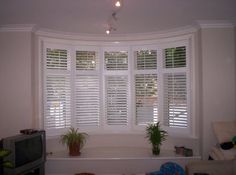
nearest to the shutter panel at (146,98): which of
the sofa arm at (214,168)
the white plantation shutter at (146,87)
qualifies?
the white plantation shutter at (146,87)

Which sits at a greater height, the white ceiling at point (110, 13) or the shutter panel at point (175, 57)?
the white ceiling at point (110, 13)

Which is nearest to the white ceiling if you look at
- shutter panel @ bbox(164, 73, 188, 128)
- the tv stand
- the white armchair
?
shutter panel @ bbox(164, 73, 188, 128)

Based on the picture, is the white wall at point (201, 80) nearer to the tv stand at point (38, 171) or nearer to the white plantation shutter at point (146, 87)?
the tv stand at point (38, 171)

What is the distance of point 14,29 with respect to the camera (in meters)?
4.47

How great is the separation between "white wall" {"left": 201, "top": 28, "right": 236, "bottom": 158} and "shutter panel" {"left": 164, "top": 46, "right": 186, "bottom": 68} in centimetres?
62

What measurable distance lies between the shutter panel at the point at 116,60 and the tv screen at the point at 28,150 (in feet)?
7.63

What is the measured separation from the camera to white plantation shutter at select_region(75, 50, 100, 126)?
5.41 m

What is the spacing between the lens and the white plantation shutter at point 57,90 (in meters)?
4.99

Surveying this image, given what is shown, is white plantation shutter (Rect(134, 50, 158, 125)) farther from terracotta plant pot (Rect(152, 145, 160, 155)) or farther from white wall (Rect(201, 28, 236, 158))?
white wall (Rect(201, 28, 236, 158))

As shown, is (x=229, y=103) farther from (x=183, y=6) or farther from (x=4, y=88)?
(x=4, y=88)

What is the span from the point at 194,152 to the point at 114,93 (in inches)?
83.3

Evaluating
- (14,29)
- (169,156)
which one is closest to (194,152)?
(169,156)

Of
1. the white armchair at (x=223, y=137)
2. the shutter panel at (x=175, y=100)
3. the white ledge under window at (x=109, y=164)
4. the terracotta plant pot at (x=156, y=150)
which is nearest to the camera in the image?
the white armchair at (x=223, y=137)

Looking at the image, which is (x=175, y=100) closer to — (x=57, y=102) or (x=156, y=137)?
(x=156, y=137)
